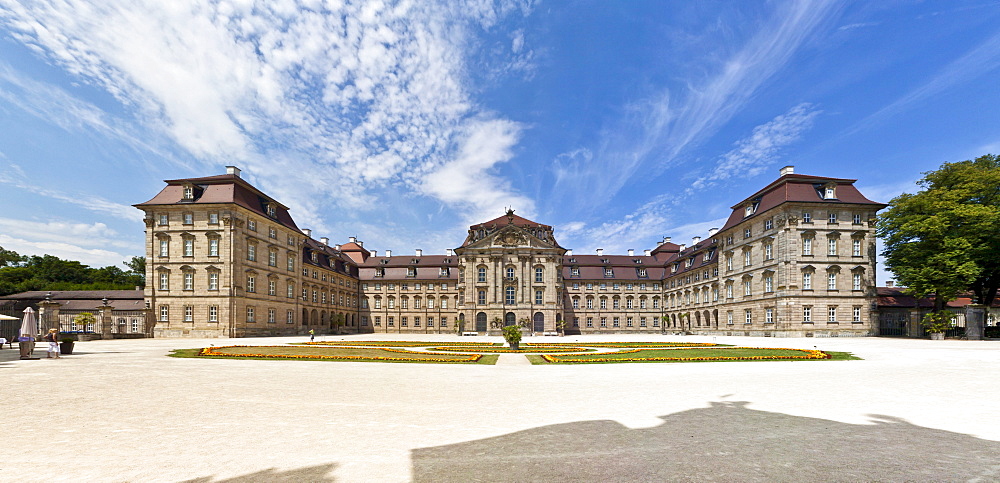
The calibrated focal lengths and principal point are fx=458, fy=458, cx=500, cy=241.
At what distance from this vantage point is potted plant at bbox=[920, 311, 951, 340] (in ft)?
131

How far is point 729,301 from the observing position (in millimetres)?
57438

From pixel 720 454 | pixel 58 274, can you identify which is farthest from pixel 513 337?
pixel 58 274

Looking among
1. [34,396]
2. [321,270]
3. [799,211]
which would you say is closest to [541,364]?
[34,396]

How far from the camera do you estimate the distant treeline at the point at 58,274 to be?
67.5 metres

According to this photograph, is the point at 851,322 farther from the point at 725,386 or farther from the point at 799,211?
the point at 725,386

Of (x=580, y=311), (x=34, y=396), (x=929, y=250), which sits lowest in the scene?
(x=580, y=311)

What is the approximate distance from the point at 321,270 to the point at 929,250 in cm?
7114

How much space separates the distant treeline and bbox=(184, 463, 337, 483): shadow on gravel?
80.4 m

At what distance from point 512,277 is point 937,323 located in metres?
46.4

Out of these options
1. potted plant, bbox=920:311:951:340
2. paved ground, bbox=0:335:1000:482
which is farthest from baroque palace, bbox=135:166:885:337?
paved ground, bbox=0:335:1000:482

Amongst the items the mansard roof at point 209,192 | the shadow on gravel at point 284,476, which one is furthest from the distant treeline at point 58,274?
the shadow on gravel at point 284,476

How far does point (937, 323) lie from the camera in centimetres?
4028

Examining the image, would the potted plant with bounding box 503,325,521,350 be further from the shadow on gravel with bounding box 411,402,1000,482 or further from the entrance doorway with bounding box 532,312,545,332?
the entrance doorway with bounding box 532,312,545,332

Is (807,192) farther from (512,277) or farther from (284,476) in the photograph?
(284,476)
